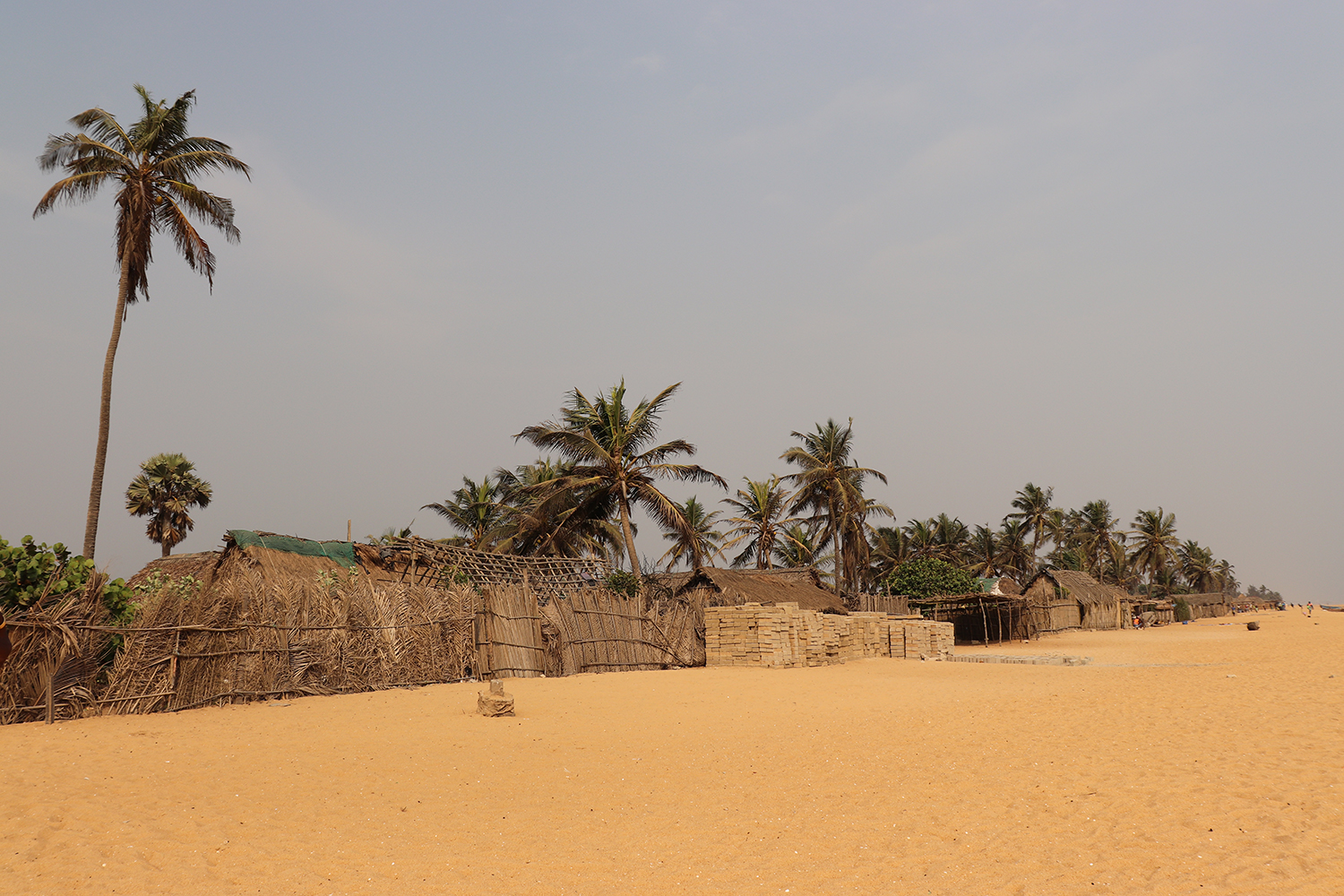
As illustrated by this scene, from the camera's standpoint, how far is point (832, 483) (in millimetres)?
36625

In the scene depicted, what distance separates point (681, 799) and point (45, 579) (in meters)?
9.25

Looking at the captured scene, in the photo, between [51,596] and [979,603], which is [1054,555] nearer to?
[979,603]

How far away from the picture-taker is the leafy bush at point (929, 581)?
3566cm

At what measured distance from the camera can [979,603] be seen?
115 feet

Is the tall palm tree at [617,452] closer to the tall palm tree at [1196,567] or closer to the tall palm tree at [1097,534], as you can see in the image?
the tall palm tree at [1097,534]

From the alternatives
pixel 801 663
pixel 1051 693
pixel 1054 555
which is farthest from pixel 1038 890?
pixel 1054 555

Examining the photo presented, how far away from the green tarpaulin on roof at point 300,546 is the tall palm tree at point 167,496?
16548mm

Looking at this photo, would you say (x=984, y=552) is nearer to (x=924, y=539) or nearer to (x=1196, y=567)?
(x=924, y=539)

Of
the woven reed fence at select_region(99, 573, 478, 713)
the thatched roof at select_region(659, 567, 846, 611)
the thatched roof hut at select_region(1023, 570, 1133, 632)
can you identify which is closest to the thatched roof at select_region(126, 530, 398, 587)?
the woven reed fence at select_region(99, 573, 478, 713)

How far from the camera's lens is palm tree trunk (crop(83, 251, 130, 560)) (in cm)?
1941

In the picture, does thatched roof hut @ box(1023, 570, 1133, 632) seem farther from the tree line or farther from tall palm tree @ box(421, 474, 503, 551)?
tall palm tree @ box(421, 474, 503, 551)

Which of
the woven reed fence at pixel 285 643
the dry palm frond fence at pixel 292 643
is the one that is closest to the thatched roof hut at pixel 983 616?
the dry palm frond fence at pixel 292 643

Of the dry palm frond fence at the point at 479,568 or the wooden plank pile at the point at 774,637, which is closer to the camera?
the wooden plank pile at the point at 774,637

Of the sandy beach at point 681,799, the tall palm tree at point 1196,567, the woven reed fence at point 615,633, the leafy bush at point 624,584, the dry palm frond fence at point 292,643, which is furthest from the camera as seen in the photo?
the tall palm tree at point 1196,567
